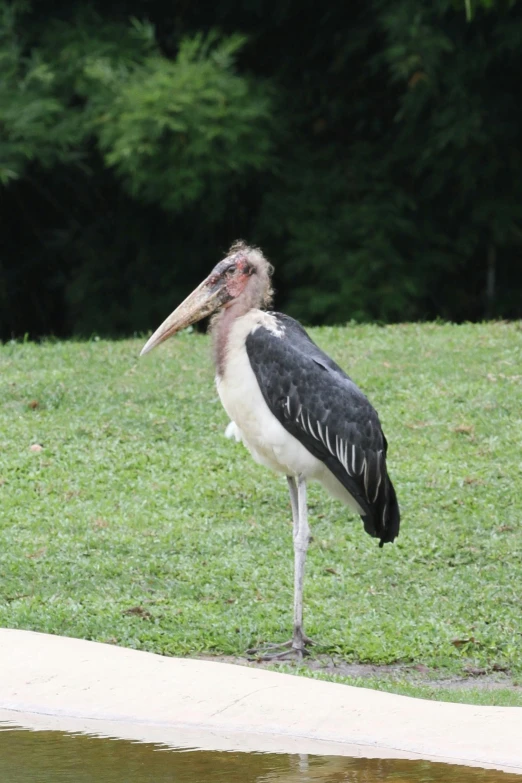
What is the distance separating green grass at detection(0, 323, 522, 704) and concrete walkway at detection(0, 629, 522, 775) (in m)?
1.07

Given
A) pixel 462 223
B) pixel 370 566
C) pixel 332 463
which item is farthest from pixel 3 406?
pixel 462 223

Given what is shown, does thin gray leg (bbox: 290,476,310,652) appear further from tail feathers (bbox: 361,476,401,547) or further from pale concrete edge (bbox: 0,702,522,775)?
pale concrete edge (bbox: 0,702,522,775)

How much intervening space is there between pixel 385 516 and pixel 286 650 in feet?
2.12

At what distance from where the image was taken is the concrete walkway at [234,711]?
11.3ft

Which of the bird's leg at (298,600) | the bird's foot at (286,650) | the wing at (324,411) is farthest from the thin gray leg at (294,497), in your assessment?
the bird's foot at (286,650)

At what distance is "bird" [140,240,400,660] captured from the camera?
16.2 feet

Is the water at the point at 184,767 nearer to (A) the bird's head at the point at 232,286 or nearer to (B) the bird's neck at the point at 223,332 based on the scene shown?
(B) the bird's neck at the point at 223,332

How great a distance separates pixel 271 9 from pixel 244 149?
Answer: 2050 millimetres

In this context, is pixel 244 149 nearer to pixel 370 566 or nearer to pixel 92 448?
pixel 92 448

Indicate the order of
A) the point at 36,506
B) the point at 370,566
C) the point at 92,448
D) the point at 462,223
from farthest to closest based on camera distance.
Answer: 1. the point at 462,223
2. the point at 92,448
3. the point at 36,506
4. the point at 370,566

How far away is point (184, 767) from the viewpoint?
3.41m

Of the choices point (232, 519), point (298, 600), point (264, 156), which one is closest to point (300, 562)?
point (298, 600)

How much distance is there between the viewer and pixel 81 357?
9367 millimetres

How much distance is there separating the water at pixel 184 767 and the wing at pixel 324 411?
5.55ft
